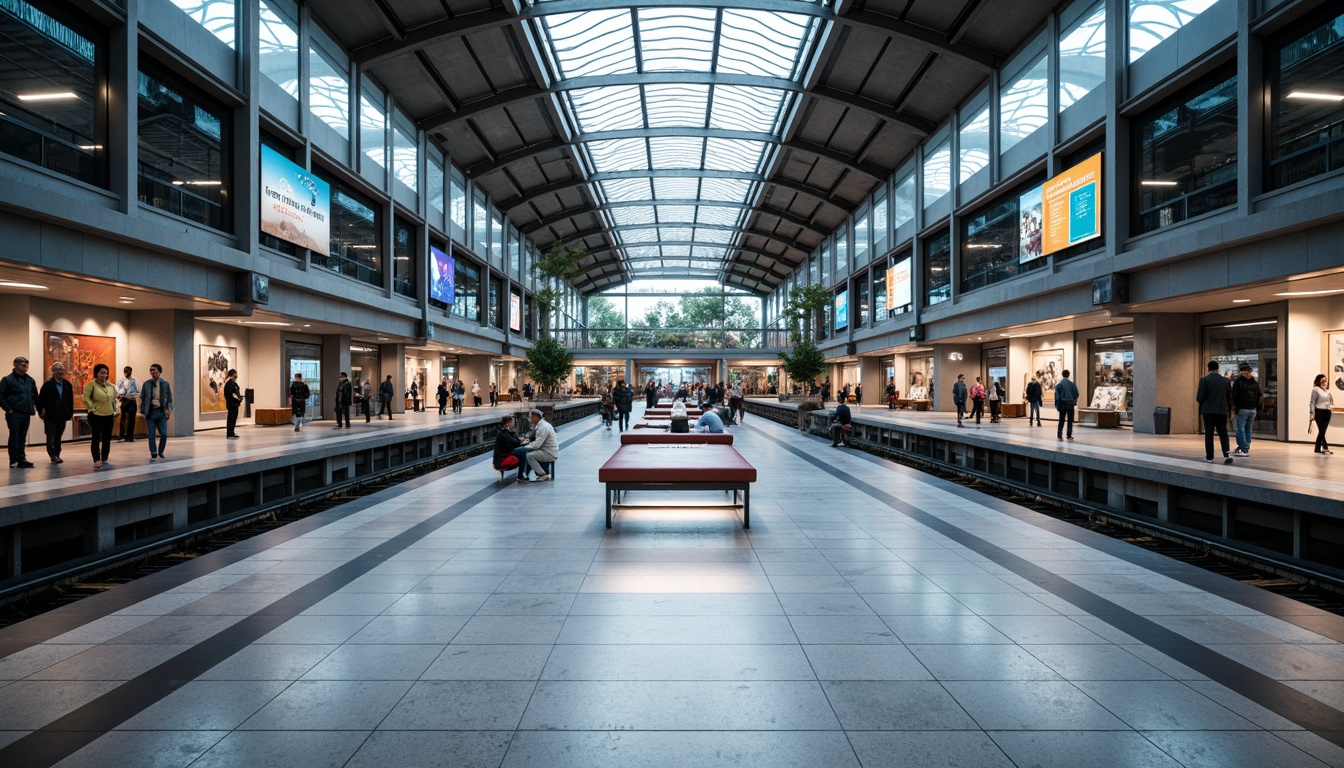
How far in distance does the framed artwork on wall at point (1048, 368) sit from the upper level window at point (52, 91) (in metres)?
24.7

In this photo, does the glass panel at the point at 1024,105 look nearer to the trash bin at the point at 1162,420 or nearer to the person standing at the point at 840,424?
the trash bin at the point at 1162,420

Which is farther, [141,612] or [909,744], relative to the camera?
[141,612]

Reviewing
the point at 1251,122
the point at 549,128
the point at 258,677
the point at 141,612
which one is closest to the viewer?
the point at 258,677

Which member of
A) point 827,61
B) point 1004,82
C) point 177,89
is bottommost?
point 177,89

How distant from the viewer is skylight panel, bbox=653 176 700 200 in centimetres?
3962

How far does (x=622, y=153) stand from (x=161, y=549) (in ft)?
104

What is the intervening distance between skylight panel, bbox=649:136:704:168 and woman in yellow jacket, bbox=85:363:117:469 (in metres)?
27.3

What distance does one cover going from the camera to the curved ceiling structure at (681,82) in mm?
19922

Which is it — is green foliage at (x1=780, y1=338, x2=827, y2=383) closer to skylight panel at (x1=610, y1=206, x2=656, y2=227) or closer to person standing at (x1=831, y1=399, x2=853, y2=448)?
person standing at (x1=831, y1=399, x2=853, y2=448)

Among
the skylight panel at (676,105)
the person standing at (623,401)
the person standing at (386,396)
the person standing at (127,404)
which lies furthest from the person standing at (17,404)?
the skylight panel at (676,105)

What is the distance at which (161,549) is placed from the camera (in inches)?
272

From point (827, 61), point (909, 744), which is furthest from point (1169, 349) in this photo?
point (909, 744)

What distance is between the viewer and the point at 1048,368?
22.9 m

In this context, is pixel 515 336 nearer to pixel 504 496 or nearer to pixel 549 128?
pixel 549 128
